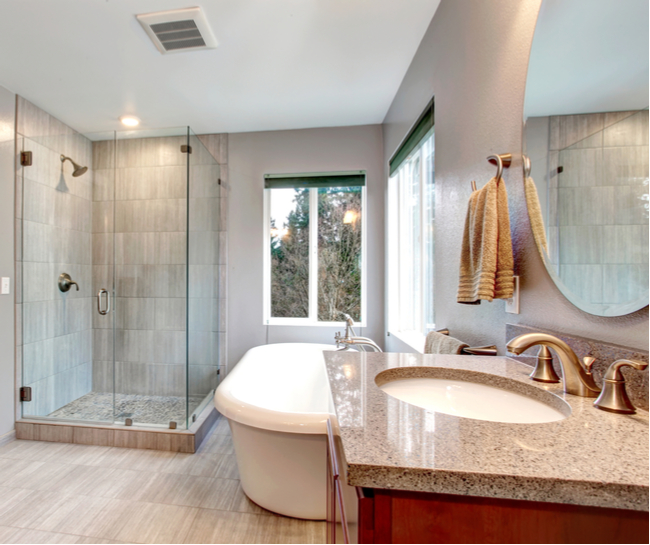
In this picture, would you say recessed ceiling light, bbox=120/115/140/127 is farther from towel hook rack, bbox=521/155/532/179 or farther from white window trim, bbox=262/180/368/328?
towel hook rack, bbox=521/155/532/179

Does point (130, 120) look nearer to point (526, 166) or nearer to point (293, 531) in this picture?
point (526, 166)

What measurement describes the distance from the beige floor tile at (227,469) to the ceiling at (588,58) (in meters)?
2.21

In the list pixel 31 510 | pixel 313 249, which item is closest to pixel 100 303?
pixel 31 510

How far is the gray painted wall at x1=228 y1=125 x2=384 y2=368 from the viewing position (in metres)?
2.86

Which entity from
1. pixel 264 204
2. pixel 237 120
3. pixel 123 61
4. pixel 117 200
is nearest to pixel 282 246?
pixel 264 204

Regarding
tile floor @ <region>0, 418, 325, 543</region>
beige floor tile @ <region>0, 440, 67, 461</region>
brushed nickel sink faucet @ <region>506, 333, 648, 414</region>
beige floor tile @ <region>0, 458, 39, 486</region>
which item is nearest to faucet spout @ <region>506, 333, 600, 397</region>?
brushed nickel sink faucet @ <region>506, 333, 648, 414</region>

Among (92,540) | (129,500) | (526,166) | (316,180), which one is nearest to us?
(526,166)

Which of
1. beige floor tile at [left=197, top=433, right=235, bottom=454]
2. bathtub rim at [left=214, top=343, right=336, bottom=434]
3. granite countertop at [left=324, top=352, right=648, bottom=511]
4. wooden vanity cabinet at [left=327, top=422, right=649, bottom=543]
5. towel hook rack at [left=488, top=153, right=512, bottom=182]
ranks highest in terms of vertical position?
towel hook rack at [left=488, top=153, right=512, bottom=182]

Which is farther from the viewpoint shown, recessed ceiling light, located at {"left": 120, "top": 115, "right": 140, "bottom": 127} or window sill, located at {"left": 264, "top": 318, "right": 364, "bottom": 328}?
window sill, located at {"left": 264, "top": 318, "right": 364, "bottom": 328}

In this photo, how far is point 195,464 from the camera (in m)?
1.92

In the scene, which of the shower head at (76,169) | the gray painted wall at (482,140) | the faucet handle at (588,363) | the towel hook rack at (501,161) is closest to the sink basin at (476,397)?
the faucet handle at (588,363)

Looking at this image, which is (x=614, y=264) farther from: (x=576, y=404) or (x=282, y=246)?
(x=282, y=246)

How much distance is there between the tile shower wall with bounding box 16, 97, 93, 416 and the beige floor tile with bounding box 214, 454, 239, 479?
1.33 meters

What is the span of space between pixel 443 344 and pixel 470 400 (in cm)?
58
